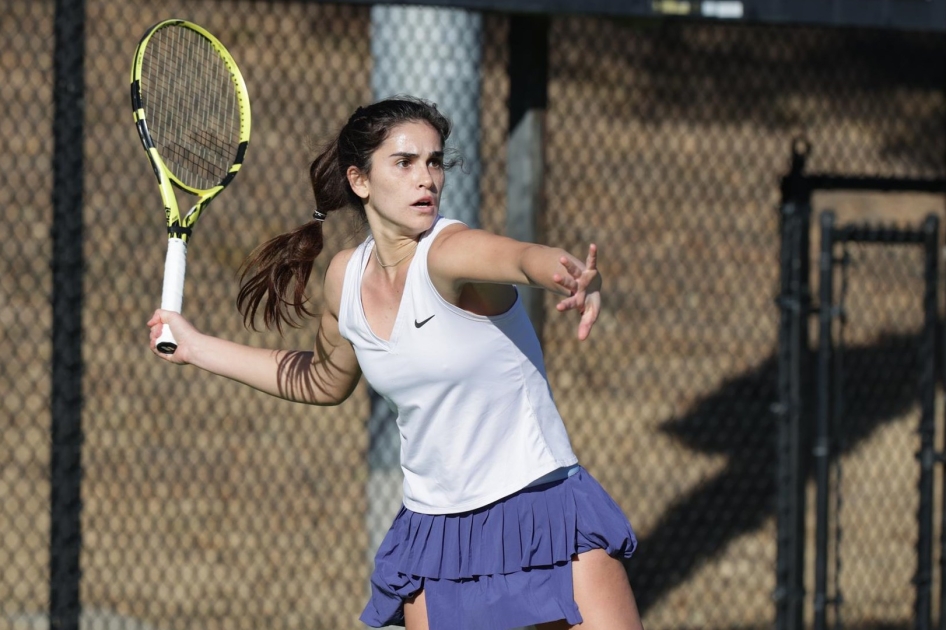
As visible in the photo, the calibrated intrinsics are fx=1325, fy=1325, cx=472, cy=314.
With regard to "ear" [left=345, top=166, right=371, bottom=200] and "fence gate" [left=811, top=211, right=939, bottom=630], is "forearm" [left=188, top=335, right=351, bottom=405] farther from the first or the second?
"fence gate" [left=811, top=211, right=939, bottom=630]

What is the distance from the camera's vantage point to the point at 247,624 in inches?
212

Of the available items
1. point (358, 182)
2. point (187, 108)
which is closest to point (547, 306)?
point (187, 108)

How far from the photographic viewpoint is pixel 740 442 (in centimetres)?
713

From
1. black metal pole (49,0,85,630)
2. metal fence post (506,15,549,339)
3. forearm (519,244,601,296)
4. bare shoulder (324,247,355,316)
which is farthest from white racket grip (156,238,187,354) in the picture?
metal fence post (506,15,549,339)

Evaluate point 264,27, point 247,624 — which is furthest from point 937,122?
point 247,624

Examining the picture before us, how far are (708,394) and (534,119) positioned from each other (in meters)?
3.70

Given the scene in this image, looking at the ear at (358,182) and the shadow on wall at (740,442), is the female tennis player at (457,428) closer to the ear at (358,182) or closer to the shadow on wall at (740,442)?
the ear at (358,182)

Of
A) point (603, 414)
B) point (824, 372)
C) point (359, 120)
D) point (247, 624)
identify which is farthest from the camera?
point (603, 414)

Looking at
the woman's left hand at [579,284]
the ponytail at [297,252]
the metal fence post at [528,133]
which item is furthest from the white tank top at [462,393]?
the metal fence post at [528,133]

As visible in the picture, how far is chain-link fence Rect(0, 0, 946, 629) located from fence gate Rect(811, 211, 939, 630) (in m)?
0.04

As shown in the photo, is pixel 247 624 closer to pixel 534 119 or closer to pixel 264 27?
pixel 534 119

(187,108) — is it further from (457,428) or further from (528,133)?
(457,428)

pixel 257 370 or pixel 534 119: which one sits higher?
pixel 534 119

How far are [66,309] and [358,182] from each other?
4.92 feet
